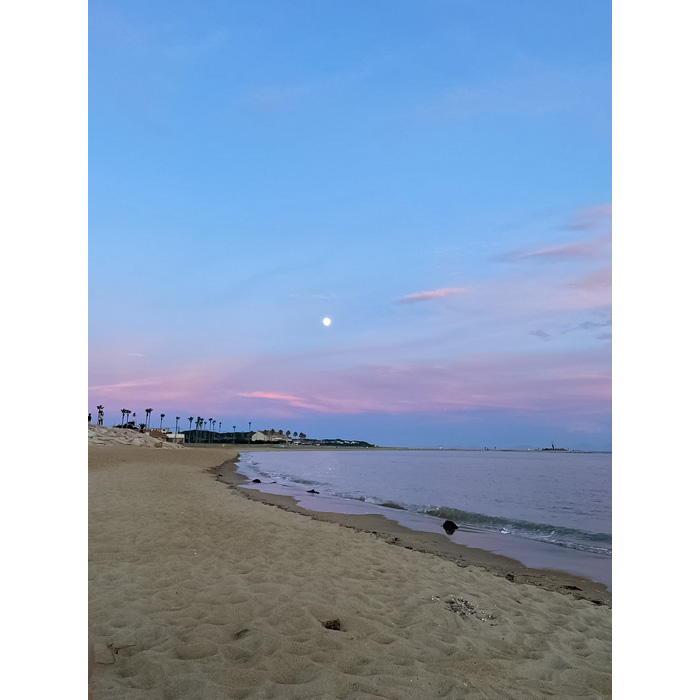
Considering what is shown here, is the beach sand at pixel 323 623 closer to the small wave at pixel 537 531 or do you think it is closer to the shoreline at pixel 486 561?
the shoreline at pixel 486 561

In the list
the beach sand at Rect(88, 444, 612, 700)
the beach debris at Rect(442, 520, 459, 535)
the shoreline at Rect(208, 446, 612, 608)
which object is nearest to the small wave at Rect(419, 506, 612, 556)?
the beach debris at Rect(442, 520, 459, 535)

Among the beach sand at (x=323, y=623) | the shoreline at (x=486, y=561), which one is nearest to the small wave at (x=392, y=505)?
the shoreline at (x=486, y=561)

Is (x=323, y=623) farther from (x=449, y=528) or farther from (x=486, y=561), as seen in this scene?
(x=449, y=528)

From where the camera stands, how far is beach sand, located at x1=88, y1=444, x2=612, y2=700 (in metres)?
2.87

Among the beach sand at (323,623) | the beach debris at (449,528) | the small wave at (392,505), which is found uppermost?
the beach sand at (323,623)

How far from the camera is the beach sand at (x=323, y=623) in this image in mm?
2869

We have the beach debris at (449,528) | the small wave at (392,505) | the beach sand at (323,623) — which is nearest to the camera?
the beach sand at (323,623)

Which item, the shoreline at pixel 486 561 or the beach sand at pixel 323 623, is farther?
the shoreline at pixel 486 561

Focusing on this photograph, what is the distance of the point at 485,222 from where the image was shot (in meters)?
6.16

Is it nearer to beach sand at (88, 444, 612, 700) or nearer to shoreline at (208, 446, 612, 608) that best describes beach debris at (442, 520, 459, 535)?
shoreline at (208, 446, 612, 608)

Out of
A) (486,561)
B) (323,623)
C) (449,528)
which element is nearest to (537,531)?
(449,528)

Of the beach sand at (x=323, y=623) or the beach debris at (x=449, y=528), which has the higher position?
the beach sand at (x=323, y=623)
